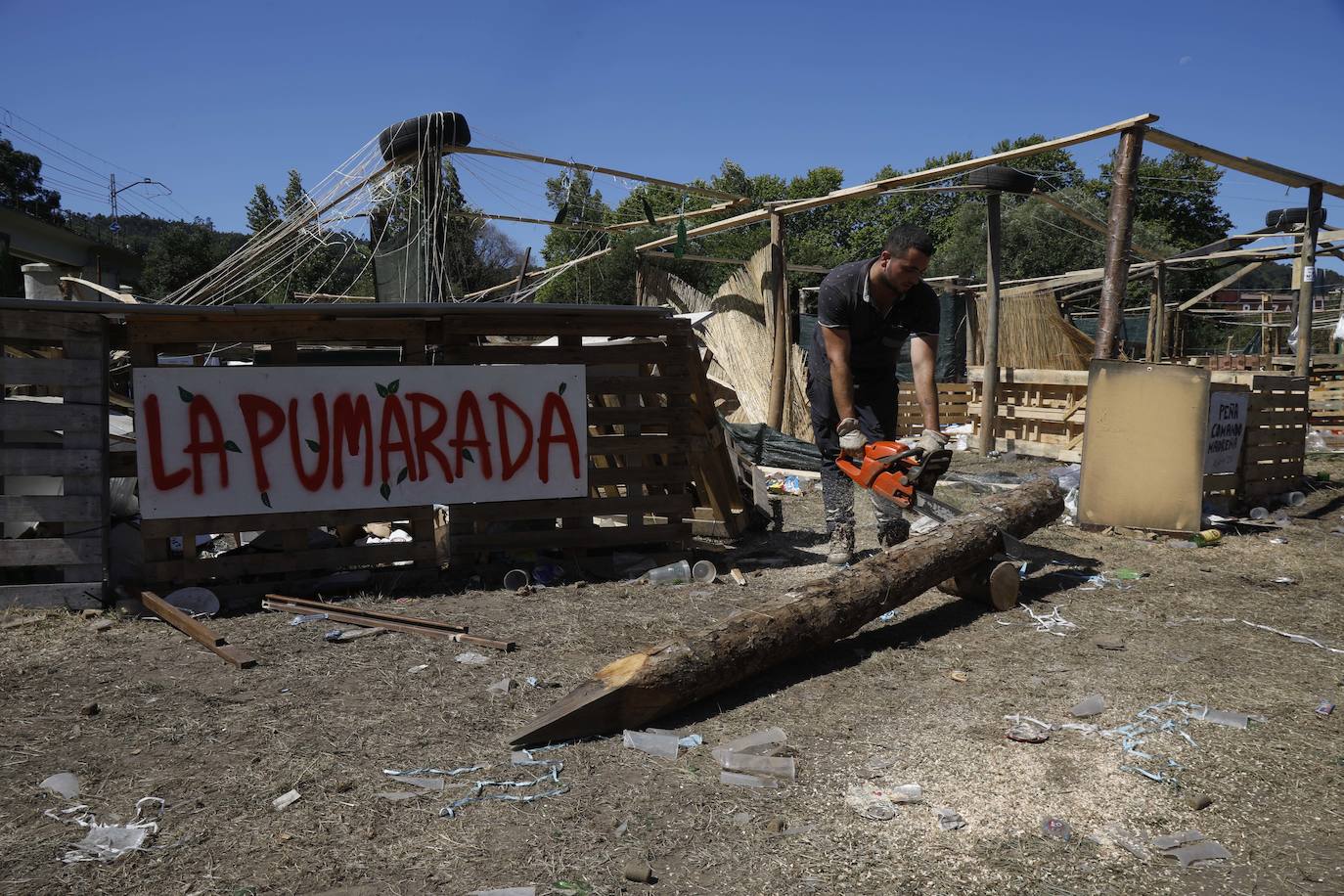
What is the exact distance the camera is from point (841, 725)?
143 inches

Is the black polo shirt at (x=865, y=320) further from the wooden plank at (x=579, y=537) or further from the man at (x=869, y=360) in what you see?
the wooden plank at (x=579, y=537)

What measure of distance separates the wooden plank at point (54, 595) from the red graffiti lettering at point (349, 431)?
148 centimetres

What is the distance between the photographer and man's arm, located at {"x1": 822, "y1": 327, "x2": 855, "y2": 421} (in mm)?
5336

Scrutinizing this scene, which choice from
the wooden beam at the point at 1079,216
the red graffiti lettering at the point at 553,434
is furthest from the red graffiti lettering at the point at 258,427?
the wooden beam at the point at 1079,216

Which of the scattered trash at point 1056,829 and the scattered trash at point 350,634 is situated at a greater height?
the scattered trash at point 350,634

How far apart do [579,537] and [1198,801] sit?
408 centimetres

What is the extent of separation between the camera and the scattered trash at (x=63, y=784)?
3084 millimetres

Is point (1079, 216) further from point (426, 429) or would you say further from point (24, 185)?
point (24, 185)

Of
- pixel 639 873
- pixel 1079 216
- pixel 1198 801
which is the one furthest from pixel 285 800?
pixel 1079 216

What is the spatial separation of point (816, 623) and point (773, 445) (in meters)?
6.96

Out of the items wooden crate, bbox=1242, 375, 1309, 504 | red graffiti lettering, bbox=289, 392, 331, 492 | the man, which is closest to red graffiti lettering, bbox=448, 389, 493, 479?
red graffiti lettering, bbox=289, 392, 331, 492

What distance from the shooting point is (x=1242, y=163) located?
32.2ft

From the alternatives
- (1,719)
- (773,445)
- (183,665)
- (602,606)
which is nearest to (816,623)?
(602,606)

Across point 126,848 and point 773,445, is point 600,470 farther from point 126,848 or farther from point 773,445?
point 773,445
